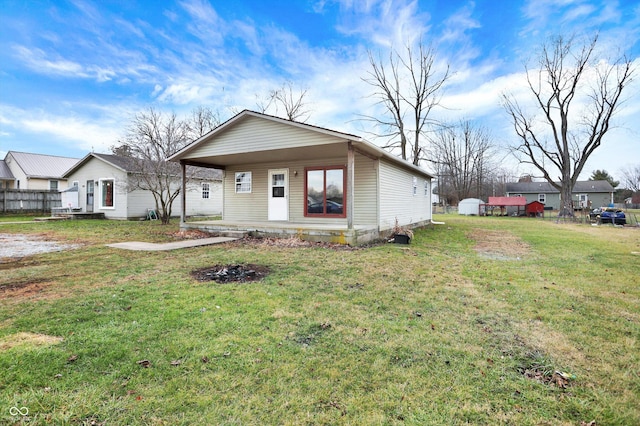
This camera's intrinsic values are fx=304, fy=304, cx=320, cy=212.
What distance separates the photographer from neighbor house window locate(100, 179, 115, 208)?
17.6 metres

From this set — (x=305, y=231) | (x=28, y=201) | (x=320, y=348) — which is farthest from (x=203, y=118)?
(x=320, y=348)

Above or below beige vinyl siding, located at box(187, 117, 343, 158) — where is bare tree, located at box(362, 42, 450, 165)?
above

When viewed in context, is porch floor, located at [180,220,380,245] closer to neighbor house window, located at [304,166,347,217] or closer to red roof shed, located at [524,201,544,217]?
neighbor house window, located at [304,166,347,217]

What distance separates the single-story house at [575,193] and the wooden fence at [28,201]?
4819 centimetres

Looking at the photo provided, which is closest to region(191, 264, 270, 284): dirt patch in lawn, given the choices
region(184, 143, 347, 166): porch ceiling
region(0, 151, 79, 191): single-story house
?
region(184, 143, 347, 166): porch ceiling

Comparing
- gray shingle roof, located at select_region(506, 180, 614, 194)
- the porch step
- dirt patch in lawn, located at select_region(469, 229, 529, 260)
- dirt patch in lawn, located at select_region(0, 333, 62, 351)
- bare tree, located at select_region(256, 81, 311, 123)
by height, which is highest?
bare tree, located at select_region(256, 81, 311, 123)

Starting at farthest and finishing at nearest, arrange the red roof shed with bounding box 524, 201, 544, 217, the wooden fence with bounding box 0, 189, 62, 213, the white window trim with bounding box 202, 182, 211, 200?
the red roof shed with bounding box 524, 201, 544, 217 → the white window trim with bounding box 202, 182, 211, 200 → the wooden fence with bounding box 0, 189, 62, 213

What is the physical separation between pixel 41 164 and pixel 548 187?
186 ft

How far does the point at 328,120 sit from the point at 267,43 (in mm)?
9950

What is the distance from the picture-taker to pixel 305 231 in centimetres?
907

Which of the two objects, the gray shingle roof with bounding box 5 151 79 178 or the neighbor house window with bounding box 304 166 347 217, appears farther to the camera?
the gray shingle roof with bounding box 5 151 79 178

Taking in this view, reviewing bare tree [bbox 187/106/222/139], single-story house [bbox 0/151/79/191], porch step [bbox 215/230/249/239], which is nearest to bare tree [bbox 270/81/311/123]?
bare tree [bbox 187/106/222/139]

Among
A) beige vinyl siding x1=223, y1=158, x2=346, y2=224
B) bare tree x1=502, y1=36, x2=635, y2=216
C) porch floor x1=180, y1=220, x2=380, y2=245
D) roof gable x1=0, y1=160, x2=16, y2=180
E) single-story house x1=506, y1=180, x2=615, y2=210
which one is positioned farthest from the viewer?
single-story house x1=506, y1=180, x2=615, y2=210

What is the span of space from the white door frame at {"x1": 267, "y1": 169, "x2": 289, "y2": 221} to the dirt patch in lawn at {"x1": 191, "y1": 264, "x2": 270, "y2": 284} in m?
6.05
